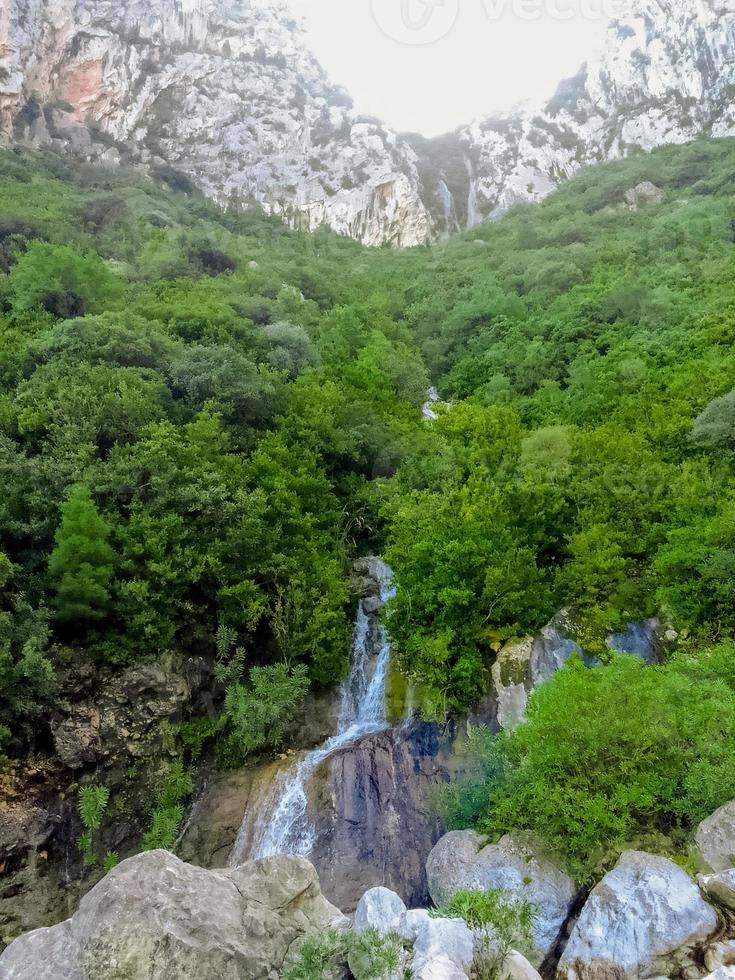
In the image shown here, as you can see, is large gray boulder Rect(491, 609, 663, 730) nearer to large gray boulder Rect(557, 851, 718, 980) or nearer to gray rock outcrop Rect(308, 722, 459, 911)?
gray rock outcrop Rect(308, 722, 459, 911)

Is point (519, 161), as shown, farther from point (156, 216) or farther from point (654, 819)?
point (654, 819)

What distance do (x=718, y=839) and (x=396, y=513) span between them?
→ 53.2ft

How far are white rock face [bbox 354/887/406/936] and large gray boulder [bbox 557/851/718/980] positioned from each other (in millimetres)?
3881

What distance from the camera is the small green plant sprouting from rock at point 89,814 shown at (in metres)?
17.2

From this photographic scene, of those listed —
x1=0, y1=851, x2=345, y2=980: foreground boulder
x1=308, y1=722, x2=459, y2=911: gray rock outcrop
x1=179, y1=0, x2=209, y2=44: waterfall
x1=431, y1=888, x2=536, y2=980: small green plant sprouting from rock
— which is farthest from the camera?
x1=179, y1=0, x2=209, y2=44: waterfall

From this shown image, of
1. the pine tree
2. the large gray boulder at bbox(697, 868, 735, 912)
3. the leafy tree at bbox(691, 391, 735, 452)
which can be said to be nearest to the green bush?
the large gray boulder at bbox(697, 868, 735, 912)

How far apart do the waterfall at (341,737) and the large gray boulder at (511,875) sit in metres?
4.91

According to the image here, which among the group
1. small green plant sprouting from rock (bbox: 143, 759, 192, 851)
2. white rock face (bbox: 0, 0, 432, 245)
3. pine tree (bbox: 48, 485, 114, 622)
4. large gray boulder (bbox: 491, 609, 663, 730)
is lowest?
small green plant sprouting from rock (bbox: 143, 759, 192, 851)

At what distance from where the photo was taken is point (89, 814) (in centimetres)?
1717

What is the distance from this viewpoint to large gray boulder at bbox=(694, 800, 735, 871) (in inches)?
479

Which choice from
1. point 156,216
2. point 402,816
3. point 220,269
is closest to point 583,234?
point 220,269

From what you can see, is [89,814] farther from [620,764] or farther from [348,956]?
[620,764]

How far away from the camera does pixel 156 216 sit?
5931 cm

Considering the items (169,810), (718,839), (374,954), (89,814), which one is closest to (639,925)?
(718,839)
